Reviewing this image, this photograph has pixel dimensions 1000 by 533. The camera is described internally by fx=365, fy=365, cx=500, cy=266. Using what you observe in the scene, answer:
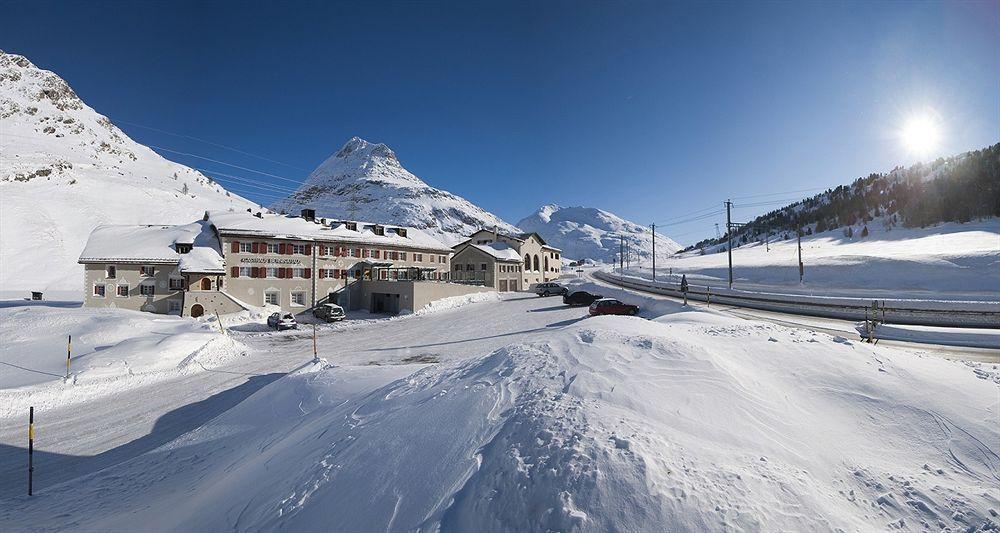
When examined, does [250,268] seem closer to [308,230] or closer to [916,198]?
[308,230]

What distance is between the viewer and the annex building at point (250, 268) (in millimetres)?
32594

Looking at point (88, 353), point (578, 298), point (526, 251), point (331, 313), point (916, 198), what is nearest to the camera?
point (88, 353)

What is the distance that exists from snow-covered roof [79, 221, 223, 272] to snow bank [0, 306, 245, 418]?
9129mm

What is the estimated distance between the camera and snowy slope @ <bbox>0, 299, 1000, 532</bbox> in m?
3.96

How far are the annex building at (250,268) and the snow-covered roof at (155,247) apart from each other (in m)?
0.07

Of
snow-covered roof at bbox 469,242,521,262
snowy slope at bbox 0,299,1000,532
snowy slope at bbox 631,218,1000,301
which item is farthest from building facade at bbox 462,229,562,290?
snowy slope at bbox 0,299,1000,532

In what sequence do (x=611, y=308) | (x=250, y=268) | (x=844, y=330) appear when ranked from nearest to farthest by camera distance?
(x=844, y=330) < (x=611, y=308) < (x=250, y=268)

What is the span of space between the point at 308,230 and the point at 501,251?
2842 centimetres

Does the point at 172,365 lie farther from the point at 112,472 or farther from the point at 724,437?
the point at 724,437

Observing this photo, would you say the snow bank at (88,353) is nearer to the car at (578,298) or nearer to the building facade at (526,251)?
the car at (578,298)

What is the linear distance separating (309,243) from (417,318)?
51.3 feet

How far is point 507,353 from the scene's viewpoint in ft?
27.6

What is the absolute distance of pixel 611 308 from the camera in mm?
28922

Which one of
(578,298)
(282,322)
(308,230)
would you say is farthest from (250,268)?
(578,298)
